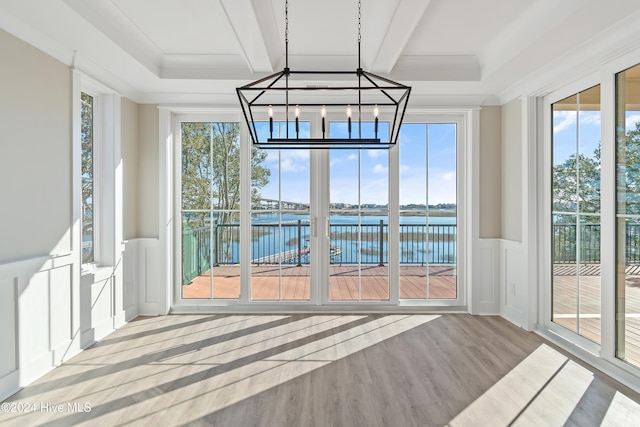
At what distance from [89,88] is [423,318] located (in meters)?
4.30

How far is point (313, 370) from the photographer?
2.77 meters

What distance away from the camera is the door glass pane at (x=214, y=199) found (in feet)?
14.1

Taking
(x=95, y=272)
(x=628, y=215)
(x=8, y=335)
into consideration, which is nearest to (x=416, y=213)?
(x=628, y=215)

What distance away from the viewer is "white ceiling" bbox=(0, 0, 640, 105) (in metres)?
2.42

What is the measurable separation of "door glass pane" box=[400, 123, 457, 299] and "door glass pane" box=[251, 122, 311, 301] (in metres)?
1.22

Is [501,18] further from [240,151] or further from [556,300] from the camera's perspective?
[240,151]

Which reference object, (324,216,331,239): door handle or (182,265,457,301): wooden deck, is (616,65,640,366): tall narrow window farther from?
(324,216,331,239): door handle

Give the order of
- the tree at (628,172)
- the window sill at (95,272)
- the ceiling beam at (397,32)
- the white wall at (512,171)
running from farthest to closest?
the white wall at (512,171) → the window sill at (95,272) → the tree at (628,172) → the ceiling beam at (397,32)

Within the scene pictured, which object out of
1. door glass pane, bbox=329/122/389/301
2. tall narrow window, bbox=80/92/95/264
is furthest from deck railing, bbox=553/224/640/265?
tall narrow window, bbox=80/92/95/264

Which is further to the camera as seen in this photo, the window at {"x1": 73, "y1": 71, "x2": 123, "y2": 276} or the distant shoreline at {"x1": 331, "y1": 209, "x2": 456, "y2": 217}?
the distant shoreline at {"x1": 331, "y1": 209, "x2": 456, "y2": 217}

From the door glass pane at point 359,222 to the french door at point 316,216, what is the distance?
12 mm

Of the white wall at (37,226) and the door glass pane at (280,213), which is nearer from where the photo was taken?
the white wall at (37,226)

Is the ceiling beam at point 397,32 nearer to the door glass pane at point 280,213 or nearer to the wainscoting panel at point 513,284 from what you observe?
the door glass pane at point 280,213

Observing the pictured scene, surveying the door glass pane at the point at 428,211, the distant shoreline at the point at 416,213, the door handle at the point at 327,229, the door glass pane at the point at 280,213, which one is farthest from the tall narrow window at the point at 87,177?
the door glass pane at the point at 428,211
